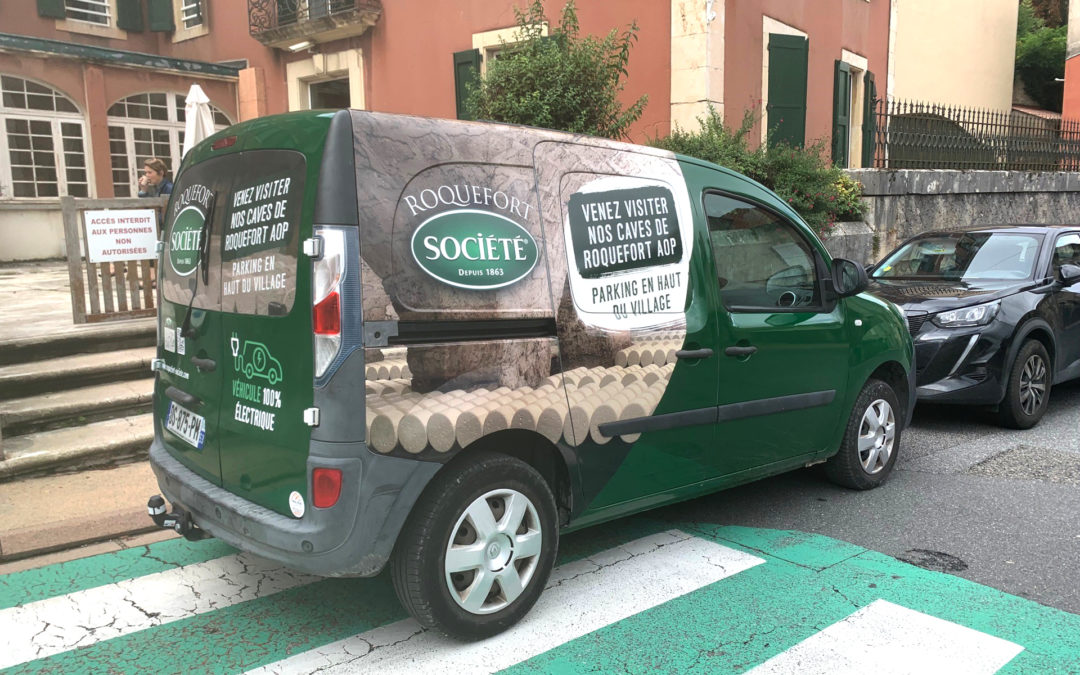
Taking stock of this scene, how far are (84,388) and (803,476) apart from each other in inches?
203

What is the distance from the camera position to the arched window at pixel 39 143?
15320 mm

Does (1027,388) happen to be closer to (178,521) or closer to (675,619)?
(675,619)

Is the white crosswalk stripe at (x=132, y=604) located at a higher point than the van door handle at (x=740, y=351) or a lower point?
lower

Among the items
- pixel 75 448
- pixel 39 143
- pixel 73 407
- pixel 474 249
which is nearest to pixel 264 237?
pixel 474 249

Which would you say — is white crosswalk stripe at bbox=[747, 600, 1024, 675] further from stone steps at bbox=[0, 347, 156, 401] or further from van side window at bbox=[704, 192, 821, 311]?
stone steps at bbox=[0, 347, 156, 401]

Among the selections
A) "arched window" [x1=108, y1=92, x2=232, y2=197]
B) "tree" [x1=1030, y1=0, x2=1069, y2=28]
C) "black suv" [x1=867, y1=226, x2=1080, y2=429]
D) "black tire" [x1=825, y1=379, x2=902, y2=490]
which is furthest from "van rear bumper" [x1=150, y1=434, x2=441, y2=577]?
"tree" [x1=1030, y1=0, x2=1069, y2=28]

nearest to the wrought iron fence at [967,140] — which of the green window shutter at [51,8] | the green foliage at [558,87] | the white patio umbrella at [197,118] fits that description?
the green foliage at [558,87]

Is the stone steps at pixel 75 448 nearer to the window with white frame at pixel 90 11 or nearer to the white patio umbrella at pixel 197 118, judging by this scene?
the white patio umbrella at pixel 197 118

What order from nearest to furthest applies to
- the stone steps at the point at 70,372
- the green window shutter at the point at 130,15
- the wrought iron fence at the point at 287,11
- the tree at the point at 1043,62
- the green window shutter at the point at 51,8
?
the stone steps at the point at 70,372 → the wrought iron fence at the point at 287,11 → the green window shutter at the point at 51,8 → the green window shutter at the point at 130,15 → the tree at the point at 1043,62

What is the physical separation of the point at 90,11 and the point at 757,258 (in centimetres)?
2034

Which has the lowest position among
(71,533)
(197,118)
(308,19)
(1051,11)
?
(71,533)

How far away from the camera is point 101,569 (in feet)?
13.2

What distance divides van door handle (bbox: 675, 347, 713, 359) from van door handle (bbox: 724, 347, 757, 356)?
13 cm

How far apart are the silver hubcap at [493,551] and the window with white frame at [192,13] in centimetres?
1817
